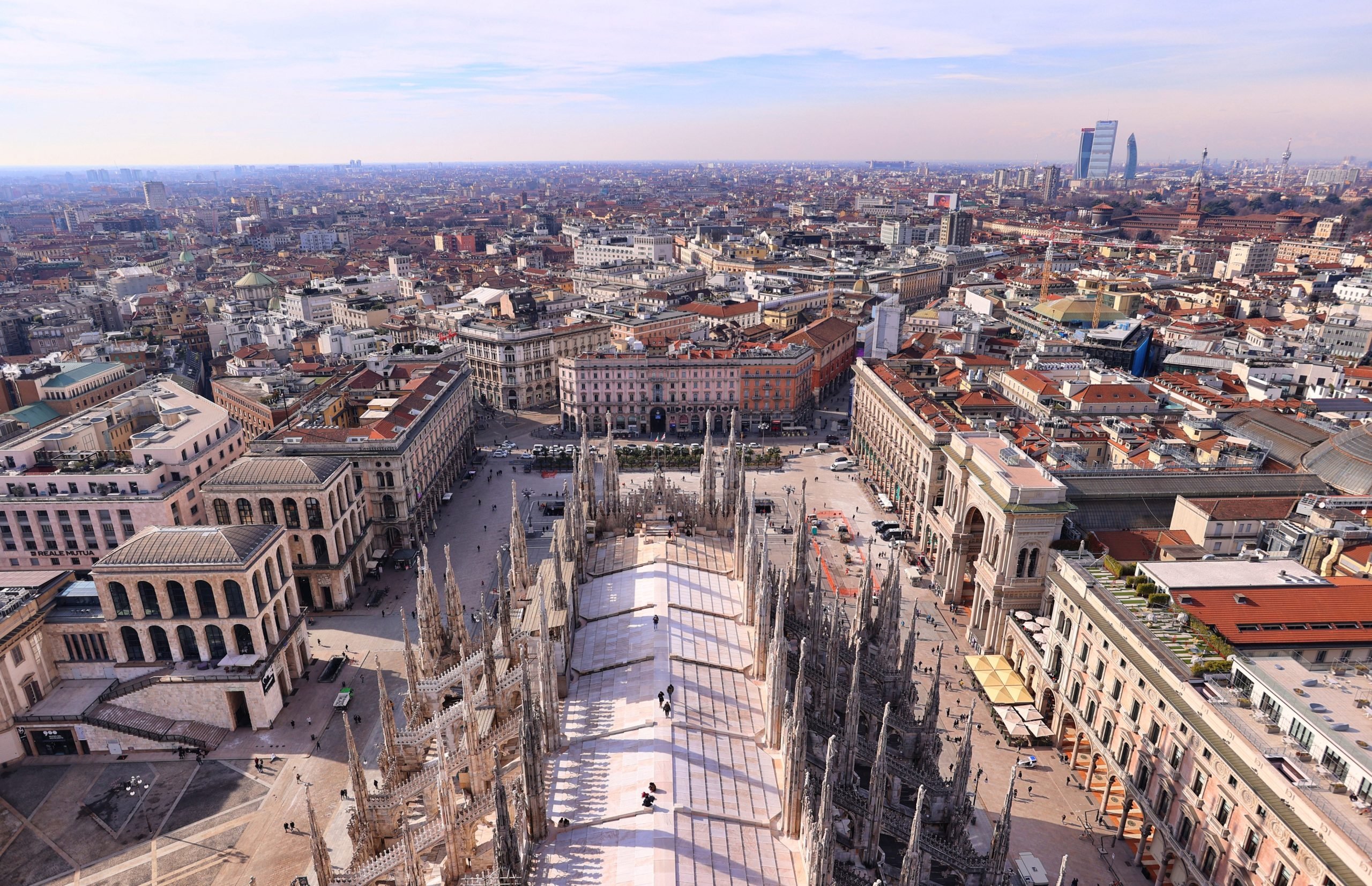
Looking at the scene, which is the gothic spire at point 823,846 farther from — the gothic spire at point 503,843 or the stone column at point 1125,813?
the stone column at point 1125,813

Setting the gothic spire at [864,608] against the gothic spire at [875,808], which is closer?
the gothic spire at [875,808]

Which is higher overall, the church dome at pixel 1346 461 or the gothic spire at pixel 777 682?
the gothic spire at pixel 777 682

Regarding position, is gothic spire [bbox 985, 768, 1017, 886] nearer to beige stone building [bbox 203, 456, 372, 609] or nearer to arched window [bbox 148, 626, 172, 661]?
arched window [bbox 148, 626, 172, 661]

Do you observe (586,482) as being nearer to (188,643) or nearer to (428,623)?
(428,623)

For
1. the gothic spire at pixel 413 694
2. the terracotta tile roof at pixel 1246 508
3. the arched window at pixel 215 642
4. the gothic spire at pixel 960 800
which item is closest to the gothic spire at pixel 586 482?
the gothic spire at pixel 413 694

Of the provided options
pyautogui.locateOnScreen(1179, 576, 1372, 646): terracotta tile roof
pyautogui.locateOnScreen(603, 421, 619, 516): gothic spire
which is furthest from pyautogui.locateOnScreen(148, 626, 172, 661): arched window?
pyautogui.locateOnScreen(1179, 576, 1372, 646): terracotta tile roof

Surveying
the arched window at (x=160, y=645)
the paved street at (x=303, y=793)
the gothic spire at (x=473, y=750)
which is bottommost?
the paved street at (x=303, y=793)

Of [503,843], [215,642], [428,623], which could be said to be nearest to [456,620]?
[428,623]
